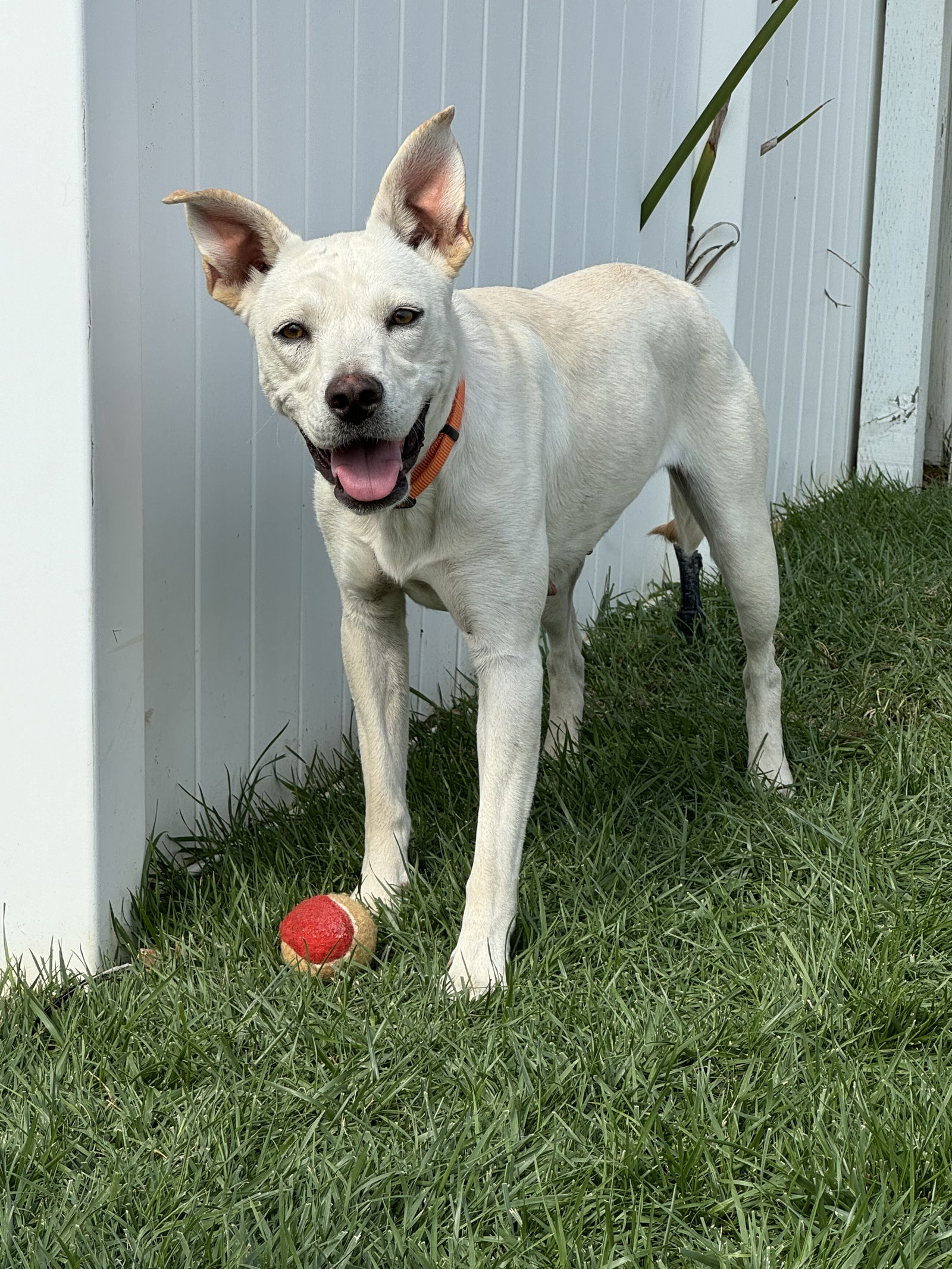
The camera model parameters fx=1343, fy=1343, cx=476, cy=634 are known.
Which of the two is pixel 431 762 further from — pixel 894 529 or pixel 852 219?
pixel 852 219

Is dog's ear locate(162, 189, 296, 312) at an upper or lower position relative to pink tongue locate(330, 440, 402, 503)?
upper

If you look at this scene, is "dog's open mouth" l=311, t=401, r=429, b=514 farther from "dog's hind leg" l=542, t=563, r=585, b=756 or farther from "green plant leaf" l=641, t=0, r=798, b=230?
"green plant leaf" l=641, t=0, r=798, b=230

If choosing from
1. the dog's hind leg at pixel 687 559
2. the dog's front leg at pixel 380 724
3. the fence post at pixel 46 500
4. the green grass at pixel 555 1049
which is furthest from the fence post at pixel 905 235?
the fence post at pixel 46 500

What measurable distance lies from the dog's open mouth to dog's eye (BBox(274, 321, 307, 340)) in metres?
0.20

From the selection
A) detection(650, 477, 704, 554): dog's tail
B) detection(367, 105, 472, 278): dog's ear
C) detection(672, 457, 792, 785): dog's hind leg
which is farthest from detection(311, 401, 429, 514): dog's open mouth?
detection(650, 477, 704, 554): dog's tail

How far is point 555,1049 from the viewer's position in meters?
2.25

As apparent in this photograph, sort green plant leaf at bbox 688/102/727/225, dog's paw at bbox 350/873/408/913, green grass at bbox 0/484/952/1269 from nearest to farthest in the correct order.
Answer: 1. green grass at bbox 0/484/952/1269
2. dog's paw at bbox 350/873/408/913
3. green plant leaf at bbox 688/102/727/225

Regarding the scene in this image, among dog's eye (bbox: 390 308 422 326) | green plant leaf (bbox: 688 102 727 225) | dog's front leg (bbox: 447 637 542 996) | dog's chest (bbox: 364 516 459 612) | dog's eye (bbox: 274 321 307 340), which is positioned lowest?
dog's front leg (bbox: 447 637 542 996)

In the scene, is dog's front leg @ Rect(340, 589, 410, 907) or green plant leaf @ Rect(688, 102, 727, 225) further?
green plant leaf @ Rect(688, 102, 727, 225)

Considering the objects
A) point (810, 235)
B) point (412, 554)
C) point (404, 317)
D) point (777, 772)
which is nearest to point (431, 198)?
point (404, 317)

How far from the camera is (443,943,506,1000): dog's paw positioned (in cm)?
244

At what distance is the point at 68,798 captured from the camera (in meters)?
2.55

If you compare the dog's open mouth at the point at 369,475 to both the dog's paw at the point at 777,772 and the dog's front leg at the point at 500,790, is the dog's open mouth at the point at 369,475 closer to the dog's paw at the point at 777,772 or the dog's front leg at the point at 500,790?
the dog's front leg at the point at 500,790

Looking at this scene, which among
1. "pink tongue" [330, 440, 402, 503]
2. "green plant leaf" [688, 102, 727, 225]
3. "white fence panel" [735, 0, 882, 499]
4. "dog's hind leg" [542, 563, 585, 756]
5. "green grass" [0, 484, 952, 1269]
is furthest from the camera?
"white fence panel" [735, 0, 882, 499]
